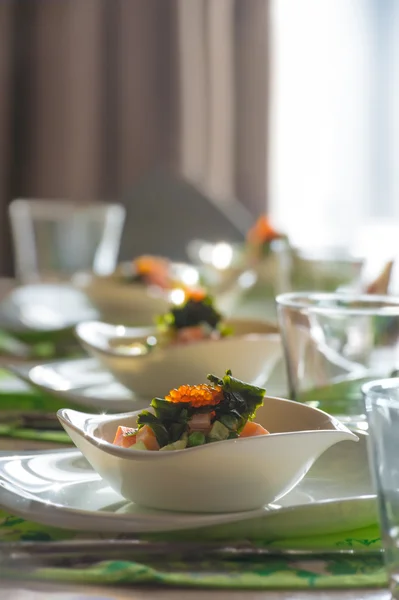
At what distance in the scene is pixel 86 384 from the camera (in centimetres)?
109

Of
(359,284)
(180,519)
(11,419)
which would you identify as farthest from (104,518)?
(359,284)

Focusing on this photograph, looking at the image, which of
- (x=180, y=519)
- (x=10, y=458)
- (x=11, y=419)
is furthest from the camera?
(x=11, y=419)

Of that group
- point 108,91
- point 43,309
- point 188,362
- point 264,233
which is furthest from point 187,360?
point 108,91

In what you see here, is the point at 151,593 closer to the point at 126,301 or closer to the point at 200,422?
the point at 200,422

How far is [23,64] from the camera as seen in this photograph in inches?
170

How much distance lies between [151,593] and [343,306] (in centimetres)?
48

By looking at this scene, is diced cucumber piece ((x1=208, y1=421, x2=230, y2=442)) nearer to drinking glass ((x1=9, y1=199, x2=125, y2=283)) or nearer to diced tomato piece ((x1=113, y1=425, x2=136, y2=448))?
diced tomato piece ((x1=113, y1=425, x2=136, y2=448))

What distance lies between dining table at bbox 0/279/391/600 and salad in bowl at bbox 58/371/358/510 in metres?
0.08

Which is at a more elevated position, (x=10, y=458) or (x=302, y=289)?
(x=10, y=458)

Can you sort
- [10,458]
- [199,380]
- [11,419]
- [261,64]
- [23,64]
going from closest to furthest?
[10,458], [11,419], [199,380], [23,64], [261,64]

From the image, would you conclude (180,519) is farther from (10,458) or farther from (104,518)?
(10,458)

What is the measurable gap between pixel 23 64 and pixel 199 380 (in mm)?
3549

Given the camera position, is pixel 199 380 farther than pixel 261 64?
No

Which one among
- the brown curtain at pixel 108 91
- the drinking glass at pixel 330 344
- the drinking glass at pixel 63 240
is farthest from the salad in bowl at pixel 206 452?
the brown curtain at pixel 108 91
